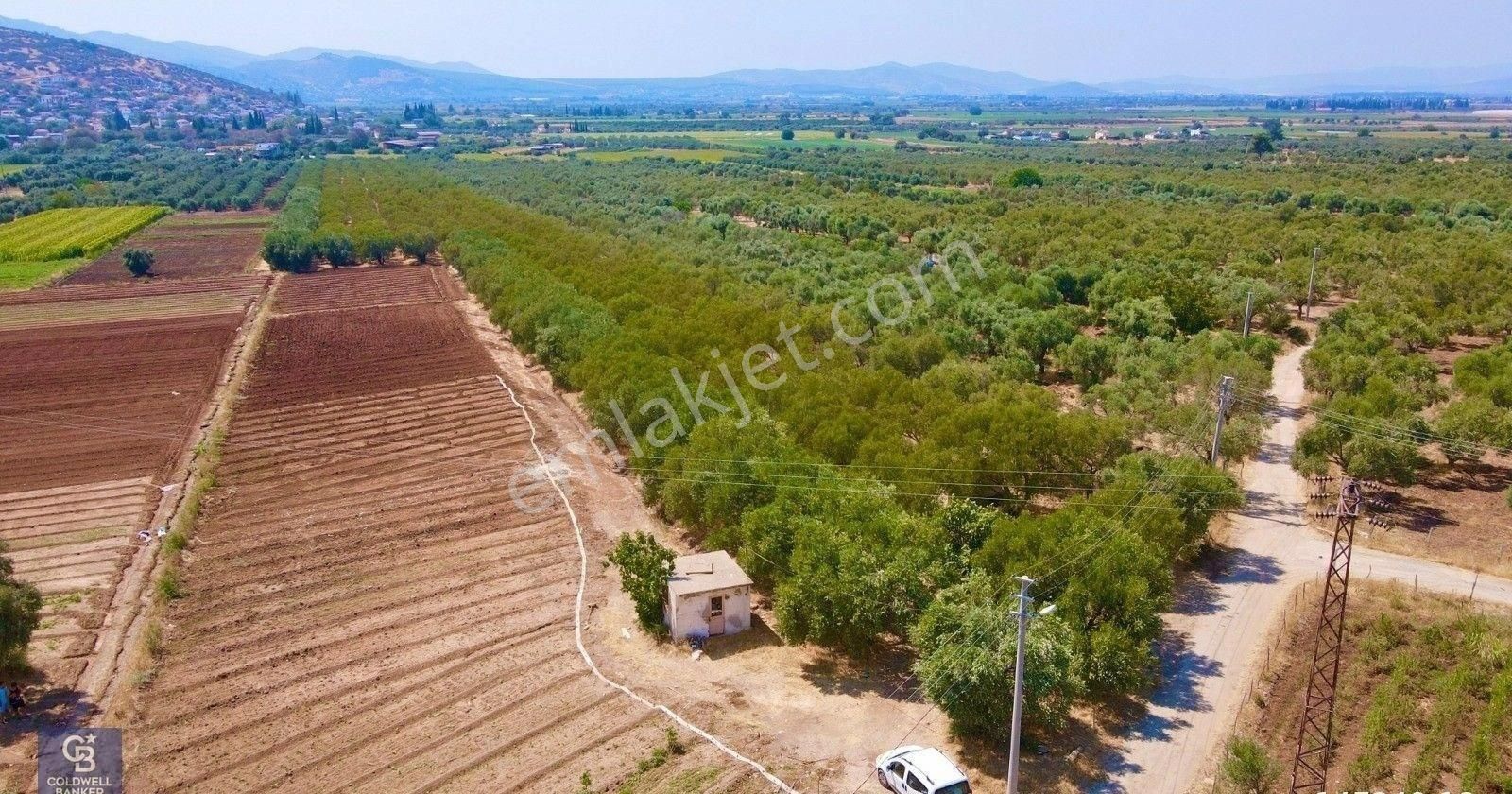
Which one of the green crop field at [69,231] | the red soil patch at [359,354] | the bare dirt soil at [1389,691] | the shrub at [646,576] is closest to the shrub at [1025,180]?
the red soil patch at [359,354]

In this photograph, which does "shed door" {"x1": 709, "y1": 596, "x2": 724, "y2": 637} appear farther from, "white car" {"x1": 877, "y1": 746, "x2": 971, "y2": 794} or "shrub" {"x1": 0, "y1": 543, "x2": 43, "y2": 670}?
"shrub" {"x1": 0, "y1": 543, "x2": 43, "y2": 670}

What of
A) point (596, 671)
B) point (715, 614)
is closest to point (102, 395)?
point (596, 671)

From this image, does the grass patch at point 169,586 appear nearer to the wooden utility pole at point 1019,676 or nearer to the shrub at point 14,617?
the shrub at point 14,617

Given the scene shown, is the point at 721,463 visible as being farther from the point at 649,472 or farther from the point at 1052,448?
the point at 1052,448

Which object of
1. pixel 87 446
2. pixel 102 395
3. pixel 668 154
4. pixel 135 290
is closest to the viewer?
pixel 87 446

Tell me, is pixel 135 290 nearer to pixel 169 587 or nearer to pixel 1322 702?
pixel 169 587

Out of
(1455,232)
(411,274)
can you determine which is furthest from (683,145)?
(1455,232)
